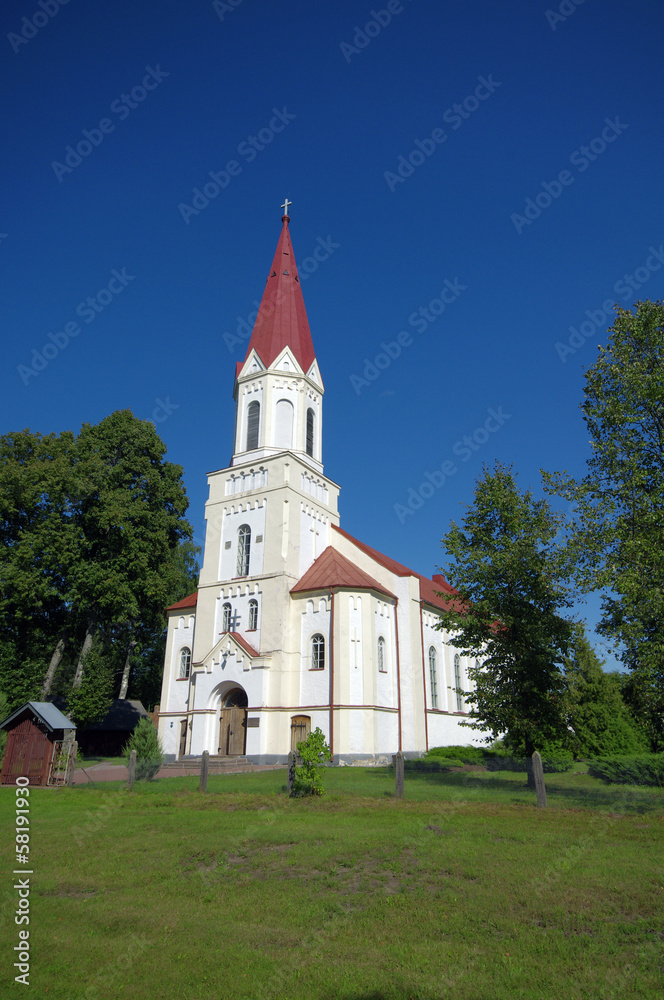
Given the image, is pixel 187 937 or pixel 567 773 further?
pixel 567 773

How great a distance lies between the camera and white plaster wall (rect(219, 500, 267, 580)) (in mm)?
30469

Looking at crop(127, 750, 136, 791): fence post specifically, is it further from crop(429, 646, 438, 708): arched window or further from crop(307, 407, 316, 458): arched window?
crop(307, 407, 316, 458): arched window

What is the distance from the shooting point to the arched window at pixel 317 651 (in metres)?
27.7

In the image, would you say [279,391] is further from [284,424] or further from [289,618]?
[289,618]

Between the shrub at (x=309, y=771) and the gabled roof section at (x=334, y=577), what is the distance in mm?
12937

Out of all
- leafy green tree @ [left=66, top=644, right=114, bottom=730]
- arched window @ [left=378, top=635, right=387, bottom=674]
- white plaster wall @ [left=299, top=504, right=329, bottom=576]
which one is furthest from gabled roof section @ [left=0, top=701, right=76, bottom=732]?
arched window @ [left=378, top=635, right=387, bottom=674]

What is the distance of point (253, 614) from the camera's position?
29422 mm

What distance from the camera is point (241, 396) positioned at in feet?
112

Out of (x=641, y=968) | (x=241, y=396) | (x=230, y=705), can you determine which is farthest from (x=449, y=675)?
(x=641, y=968)

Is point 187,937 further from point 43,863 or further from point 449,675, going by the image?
point 449,675

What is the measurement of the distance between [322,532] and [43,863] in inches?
970

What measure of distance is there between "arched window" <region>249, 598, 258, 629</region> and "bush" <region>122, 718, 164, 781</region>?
30.7ft

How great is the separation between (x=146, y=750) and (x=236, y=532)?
45.2 ft

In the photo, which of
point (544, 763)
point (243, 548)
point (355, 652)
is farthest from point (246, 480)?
point (544, 763)
